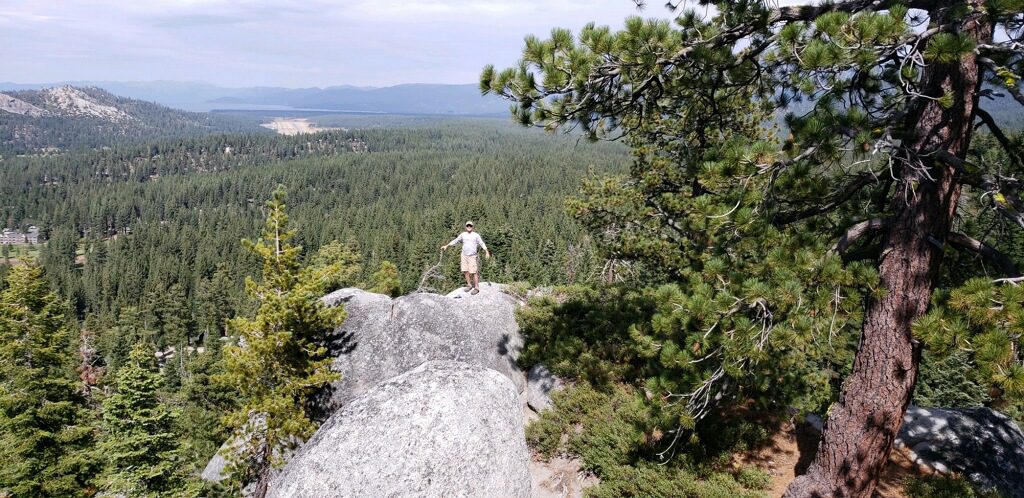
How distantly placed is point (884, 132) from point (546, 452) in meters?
8.03

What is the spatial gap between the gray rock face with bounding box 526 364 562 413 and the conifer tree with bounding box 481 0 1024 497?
5.41 metres

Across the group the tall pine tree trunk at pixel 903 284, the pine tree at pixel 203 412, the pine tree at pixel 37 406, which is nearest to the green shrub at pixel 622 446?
the tall pine tree trunk at pixel 903 284

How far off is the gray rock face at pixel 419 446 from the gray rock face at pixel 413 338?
13.9ft

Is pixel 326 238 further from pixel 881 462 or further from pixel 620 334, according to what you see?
pixel 881 462

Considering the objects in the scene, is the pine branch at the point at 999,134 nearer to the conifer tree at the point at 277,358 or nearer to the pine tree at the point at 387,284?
the conifer tree at the point at 277,358

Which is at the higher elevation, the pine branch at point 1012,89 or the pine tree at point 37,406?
the pine branch at point 1012,89

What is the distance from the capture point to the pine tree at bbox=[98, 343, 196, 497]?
15.3 meters

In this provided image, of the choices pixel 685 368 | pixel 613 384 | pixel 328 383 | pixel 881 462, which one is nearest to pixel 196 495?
pixel 328 383

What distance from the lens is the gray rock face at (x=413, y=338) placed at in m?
13.3

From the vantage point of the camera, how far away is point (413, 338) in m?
13.8

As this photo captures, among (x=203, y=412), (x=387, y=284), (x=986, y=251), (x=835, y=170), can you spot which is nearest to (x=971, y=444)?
(x=986, y=251)

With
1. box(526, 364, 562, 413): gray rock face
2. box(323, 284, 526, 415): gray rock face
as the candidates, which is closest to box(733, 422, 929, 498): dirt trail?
box(526, 364, 562, 413): gray rock face

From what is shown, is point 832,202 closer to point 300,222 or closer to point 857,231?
point 857,231

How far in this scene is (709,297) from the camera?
6324mm
